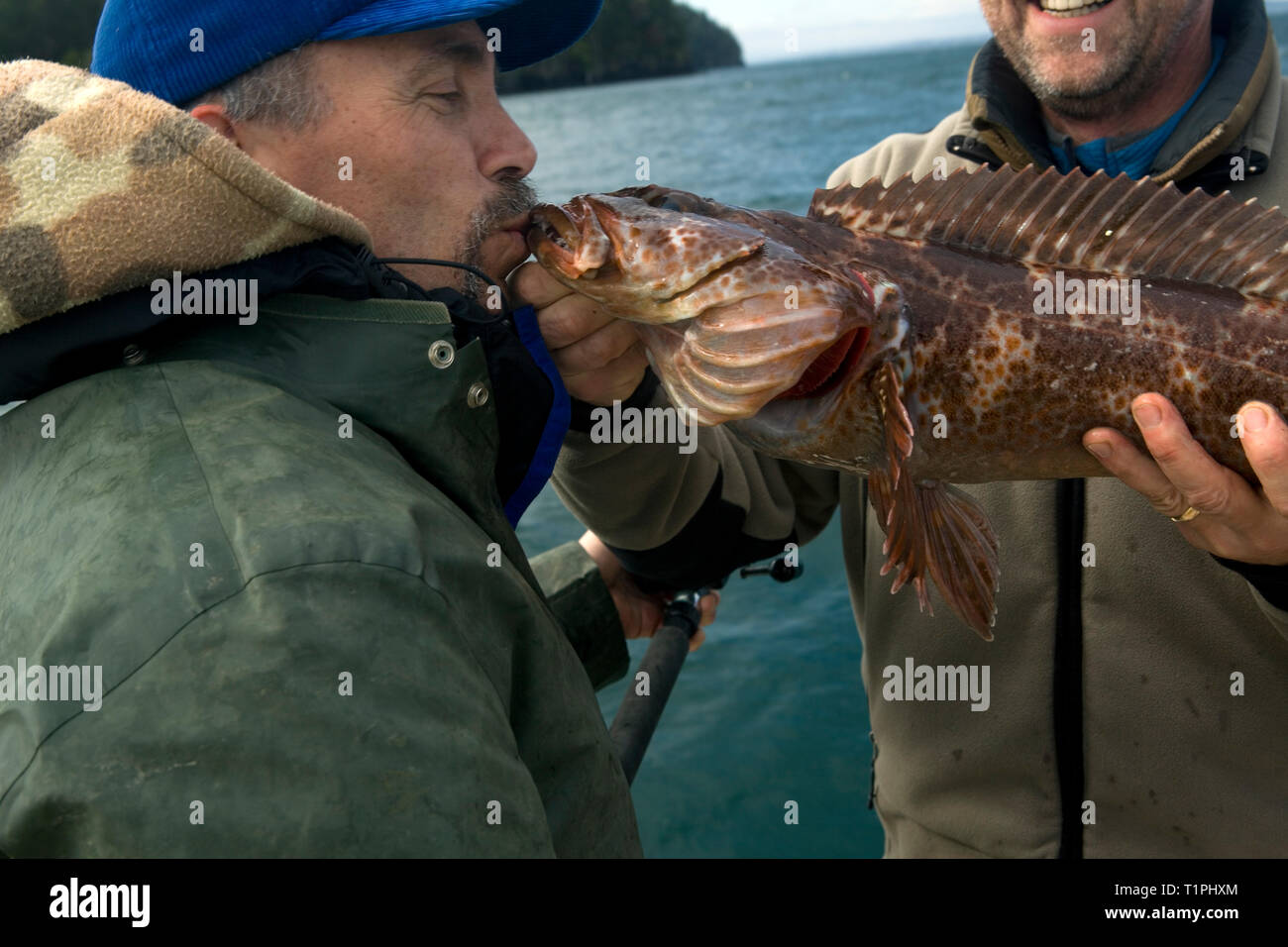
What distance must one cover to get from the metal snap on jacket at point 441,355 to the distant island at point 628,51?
8686cm

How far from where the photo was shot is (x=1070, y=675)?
302cm

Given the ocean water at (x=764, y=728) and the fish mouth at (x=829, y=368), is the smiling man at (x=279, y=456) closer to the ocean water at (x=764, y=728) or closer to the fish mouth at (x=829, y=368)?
the fish mouth at (x=829, y=368)

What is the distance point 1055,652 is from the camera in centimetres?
305

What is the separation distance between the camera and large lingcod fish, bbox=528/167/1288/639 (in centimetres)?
237

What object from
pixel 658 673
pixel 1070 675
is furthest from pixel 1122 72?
pixel 658 673

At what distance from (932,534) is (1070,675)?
2.67ft

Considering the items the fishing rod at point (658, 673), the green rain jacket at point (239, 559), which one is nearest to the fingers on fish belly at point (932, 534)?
the green rain jacket at point (239, 559)

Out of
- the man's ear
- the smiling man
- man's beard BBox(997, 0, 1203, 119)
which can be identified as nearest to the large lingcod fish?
the smiling man

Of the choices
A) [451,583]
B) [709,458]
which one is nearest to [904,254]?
[709,458]

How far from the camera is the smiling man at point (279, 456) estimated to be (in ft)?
4.24

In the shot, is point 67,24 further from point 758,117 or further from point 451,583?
point 451,583

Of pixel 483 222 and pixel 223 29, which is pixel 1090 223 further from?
pixel 223 29

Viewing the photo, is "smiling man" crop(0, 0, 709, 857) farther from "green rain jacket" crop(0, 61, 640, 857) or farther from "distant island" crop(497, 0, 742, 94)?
"distant island" crop(497, 0, 742, 94)

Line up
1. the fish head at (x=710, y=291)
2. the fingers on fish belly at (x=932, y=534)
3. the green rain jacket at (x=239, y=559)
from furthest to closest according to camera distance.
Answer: the fingers on fish belly at (x=932, y=534) < the fish head at (x=710, y=291) < the green rain jacket at (x=239, y=559)
